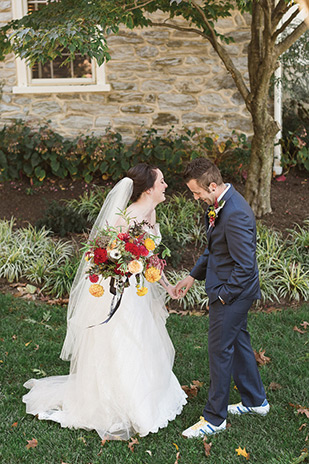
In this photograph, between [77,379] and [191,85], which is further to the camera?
[191,85]

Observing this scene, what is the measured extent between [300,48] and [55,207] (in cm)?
533

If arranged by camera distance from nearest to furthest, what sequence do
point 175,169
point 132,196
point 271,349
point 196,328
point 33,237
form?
point 132,196 < point 271,349 < point 196,328 < point 33,237 < point 175,169

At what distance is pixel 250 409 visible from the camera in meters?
3.88

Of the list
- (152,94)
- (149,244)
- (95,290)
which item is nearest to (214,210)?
(149,244)

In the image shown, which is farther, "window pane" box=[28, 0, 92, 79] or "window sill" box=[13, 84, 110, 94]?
"window pane" box=[28, 0, 92, 79]

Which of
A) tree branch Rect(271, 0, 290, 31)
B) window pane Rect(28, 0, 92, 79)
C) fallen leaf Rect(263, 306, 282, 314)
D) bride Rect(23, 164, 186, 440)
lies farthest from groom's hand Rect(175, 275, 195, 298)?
window pane Rect(28, 0, 92, 79)

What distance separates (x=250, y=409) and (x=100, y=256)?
1.56m

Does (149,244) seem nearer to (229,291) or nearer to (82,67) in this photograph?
(229,291)

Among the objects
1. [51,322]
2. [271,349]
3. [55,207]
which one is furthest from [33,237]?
[271,349]

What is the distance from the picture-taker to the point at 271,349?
15.9 ft

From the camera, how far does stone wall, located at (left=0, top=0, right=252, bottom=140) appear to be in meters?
9.77

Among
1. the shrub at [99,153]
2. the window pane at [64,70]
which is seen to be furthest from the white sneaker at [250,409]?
the window pane at [64,70]

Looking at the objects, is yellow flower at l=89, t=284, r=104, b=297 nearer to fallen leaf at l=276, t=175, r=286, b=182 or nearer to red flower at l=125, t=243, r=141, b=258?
red flower at l=125, t=243, r=141, b=258

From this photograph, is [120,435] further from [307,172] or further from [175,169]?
[307,172]
